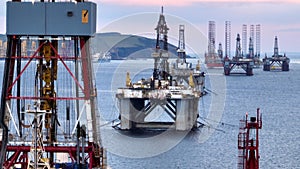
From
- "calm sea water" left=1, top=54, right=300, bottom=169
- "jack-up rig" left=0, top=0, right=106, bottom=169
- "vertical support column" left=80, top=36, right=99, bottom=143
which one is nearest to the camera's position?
"jack-up rig" left=0, top=0, right=106, bottom=169

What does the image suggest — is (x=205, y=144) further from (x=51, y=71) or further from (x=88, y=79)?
(x=88, y=79)

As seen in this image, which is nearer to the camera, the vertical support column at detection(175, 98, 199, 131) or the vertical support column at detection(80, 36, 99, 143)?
the vertical support column at detection(80, 36, 99, 143)

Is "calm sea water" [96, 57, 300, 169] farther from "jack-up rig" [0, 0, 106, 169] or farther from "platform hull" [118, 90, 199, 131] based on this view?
"jack-up rig" [0, 0, 106, 169]

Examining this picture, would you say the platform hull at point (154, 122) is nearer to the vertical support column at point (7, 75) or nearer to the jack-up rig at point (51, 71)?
the jack-up rig at point (51, 71)

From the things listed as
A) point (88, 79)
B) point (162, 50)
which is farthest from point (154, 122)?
point (88, 79)

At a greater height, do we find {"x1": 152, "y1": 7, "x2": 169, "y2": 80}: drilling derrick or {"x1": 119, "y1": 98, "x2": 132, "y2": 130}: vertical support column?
{"x1": 152, "y1": 7, "x2": 169, "y2": 80}: drilling derrick

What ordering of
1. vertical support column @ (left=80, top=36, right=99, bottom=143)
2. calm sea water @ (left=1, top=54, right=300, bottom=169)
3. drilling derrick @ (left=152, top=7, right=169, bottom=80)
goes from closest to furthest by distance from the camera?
vertical support column @ (left=80, top=36, right=99, bottom=143) → calm sea water @ (left=1, top=54, right=300, bottom=169) → drilling derrick @ (left=152, top=7, right=169, bottom=80)

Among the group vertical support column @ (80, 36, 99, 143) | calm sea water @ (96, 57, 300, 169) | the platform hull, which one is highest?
vertical support column @ (80, 36, 99, 143)

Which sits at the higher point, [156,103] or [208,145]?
[156,103]

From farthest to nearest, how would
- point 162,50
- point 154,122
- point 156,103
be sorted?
1. point 162,50
2. point 156,103
3. point 154,122

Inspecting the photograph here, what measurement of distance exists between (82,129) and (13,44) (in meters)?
3.51

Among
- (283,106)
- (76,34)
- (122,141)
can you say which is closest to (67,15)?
(76,34)

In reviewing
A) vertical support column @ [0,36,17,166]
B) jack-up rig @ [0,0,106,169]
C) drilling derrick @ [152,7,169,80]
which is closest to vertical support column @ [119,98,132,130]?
drilling derrick @ [152,7,169,80]

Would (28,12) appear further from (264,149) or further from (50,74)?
(264,149)
